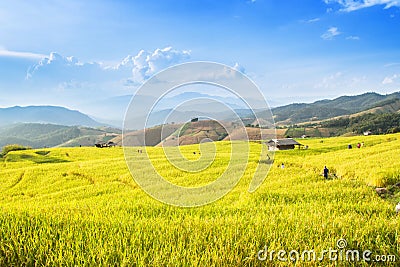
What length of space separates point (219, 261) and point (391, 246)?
105 inches

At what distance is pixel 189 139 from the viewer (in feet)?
59.3

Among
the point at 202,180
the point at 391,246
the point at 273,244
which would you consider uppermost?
the point at 273,244

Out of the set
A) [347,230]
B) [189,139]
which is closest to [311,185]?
[189,139]

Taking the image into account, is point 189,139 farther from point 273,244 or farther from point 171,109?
point 273,244

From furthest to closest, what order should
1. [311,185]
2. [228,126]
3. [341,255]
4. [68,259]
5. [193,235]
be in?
[311,185] < [228,126] < [193,235] < [341,255] < [68,259]

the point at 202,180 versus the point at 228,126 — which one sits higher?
the point at 228,126

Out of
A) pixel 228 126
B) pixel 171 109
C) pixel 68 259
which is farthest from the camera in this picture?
pixel 228 126

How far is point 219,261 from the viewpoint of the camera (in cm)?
328

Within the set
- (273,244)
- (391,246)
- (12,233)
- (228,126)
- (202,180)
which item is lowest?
(202,180)

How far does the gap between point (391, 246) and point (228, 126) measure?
652cm

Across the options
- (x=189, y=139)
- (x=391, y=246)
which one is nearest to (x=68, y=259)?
(x=391, y=246)

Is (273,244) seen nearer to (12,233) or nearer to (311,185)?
(12,233)

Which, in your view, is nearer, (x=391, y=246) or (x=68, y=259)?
(x=68, y=259)

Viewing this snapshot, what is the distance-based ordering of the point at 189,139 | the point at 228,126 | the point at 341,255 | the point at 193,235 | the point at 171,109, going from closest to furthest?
the point at 341,255
the point at 193,235
the point at 171,109
the point at 228,126
the point at 189,139
